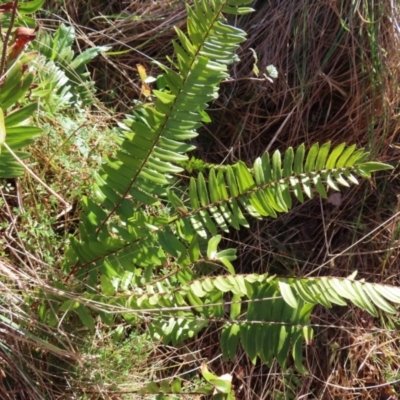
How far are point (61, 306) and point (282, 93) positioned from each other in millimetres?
1076

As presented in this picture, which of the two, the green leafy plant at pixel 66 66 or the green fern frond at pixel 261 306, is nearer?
the green fern frond at pixel 261 306

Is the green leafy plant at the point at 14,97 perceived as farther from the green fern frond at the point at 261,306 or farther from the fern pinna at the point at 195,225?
the green fern frond at the point at 261,306

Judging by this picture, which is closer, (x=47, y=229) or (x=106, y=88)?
(x=47, y=229)

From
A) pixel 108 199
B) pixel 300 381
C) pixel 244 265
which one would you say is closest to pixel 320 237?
pixel 244 265

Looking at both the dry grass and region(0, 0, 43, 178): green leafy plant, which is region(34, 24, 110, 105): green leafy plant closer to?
the dry grass

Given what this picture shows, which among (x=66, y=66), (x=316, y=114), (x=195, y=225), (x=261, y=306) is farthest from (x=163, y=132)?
(x=316, y=114)

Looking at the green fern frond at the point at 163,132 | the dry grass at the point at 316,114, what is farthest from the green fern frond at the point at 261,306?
the dry grass at the point at 316,114

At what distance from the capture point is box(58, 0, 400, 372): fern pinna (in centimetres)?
128

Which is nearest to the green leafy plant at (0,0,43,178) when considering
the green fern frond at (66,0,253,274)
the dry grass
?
the green fern frond at (66,0,253,274)

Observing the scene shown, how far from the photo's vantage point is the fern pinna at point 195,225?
1277mm

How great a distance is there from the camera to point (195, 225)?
1.36 m

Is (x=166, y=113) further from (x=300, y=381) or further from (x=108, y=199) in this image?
(x=300, y=381)

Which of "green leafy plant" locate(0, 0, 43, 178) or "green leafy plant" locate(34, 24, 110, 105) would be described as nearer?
"green leafy plant" locate(0, 0, 43, 178)

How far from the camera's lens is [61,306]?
52.2 inches
